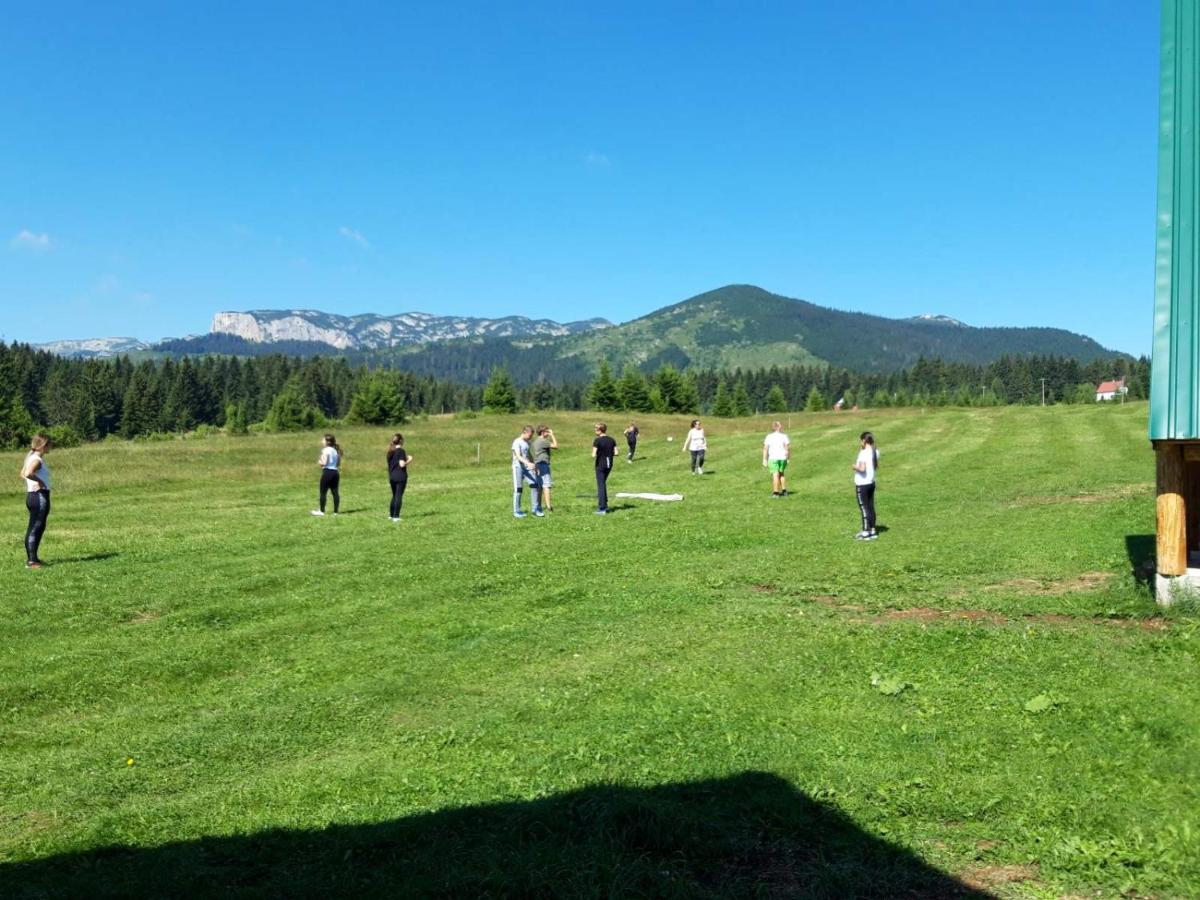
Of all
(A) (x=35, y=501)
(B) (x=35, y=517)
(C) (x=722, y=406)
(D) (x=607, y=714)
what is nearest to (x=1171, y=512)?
(D) (x=607, y=714)

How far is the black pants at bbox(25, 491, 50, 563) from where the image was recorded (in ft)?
59.7

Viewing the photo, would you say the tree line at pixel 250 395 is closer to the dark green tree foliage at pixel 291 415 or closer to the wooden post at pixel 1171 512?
the dark green tree foliage at pixel 291 415

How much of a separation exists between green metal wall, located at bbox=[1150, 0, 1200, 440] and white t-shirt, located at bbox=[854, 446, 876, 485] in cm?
812

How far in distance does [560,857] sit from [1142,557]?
13.5 meters

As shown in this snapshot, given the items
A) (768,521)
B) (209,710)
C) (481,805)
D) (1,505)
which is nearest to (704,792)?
(481,805)

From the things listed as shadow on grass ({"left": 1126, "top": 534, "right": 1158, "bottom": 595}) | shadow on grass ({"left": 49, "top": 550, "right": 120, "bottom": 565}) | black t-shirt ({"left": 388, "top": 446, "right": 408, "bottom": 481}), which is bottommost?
shadow on grass ({"left": 49, "top": 550, "right": 120, "bottom": 565})

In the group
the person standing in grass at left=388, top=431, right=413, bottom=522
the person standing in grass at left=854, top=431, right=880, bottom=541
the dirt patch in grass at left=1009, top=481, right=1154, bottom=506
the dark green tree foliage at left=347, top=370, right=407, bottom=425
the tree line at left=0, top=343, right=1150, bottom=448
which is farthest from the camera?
the dark green tree foliage at left=347, top=370, right=407, bottom=425

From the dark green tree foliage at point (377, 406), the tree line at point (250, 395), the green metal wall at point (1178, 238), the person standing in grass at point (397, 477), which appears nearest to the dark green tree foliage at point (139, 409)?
the tree line at point (250, 395)

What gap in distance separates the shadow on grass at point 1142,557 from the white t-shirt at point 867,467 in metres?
4.96

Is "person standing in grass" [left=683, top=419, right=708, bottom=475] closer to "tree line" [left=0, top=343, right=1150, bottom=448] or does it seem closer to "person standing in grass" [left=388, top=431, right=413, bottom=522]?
"person standing in grass" [left=388, top=431, right=413, bottom=522]

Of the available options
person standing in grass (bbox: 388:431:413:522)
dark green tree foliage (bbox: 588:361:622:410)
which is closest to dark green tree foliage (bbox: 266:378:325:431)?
dark green tree foliage (bbox: 588:361:622:410)

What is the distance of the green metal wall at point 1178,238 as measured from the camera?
12211 millimetres

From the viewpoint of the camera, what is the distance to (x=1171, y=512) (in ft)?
41.1

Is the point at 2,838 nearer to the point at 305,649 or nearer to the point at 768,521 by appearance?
the point at 305,649
